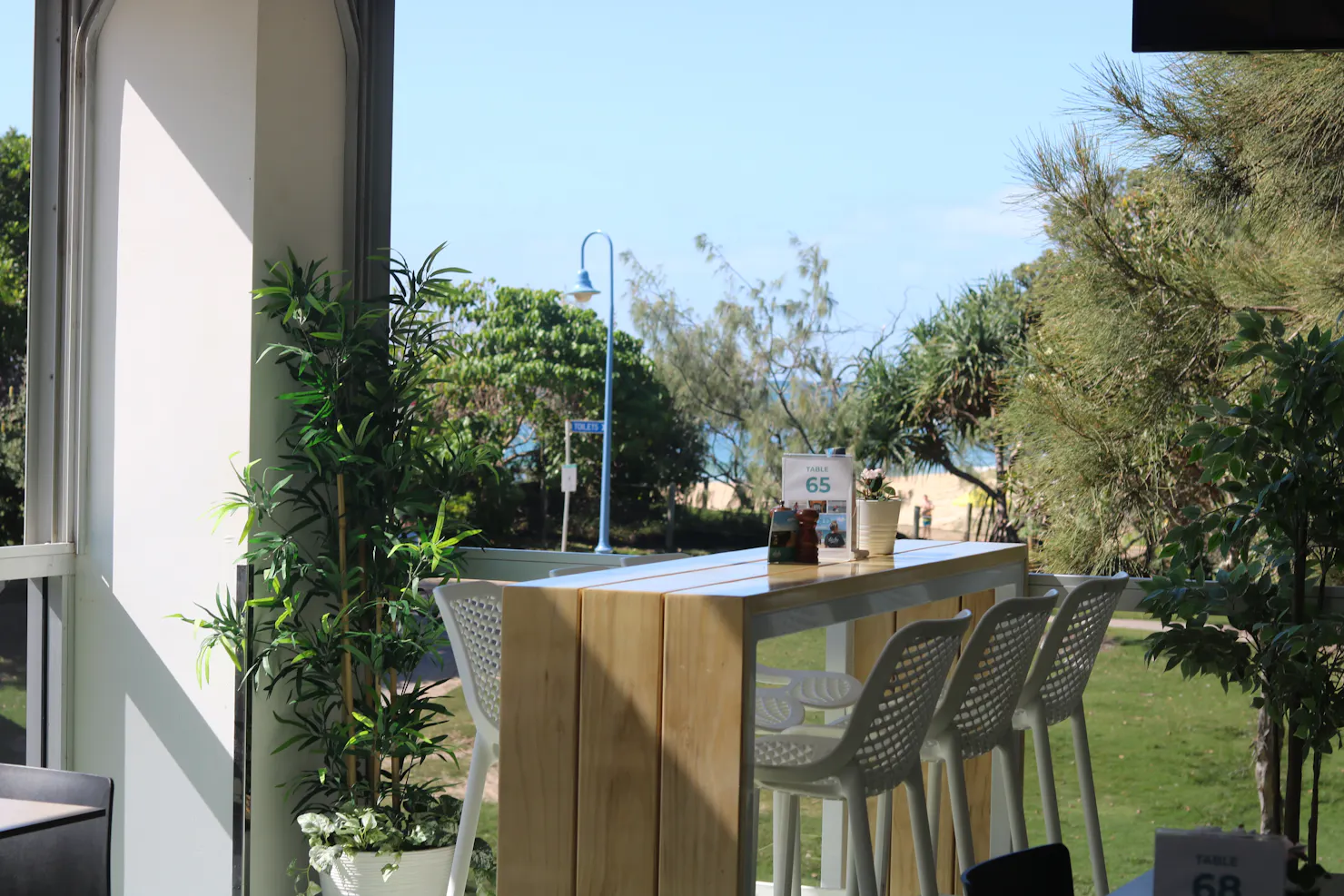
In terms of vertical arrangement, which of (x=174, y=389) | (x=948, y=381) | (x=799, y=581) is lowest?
(x=799, y=581)

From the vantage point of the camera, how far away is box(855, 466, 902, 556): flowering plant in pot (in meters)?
3.04

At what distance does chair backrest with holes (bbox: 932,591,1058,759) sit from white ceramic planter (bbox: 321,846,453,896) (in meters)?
1.57

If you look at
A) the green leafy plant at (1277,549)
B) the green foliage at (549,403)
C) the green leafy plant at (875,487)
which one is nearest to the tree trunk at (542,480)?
the green foliage at (549,403)

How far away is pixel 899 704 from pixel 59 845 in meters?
1.47

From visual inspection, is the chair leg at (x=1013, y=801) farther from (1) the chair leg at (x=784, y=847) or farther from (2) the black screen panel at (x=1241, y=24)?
(2) the black screen panel at (x=1241, y=24)

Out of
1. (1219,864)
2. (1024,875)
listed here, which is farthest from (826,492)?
(1219,864)

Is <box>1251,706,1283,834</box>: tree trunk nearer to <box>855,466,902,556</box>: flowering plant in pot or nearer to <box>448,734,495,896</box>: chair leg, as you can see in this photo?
<box>855,466,902,556</box>: flowering plant in pot

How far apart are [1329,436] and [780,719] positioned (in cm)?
140

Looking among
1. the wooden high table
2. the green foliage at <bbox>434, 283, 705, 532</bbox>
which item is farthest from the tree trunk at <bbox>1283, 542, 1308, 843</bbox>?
the green foliage at <bbox>434, 283, 705, 532</bbox>

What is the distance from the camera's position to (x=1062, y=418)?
4.78m

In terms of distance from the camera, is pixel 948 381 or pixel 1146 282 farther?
pixel 948 381

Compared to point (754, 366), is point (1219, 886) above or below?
below

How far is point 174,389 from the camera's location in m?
3.49

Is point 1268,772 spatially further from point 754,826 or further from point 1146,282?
point 754,826
